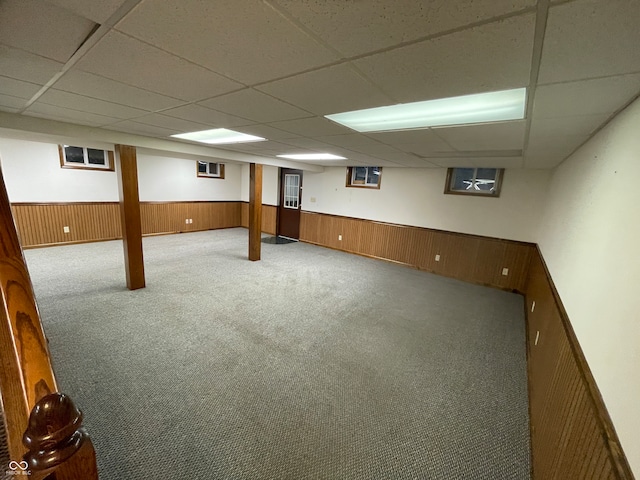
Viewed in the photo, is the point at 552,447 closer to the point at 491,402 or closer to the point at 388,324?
the point at 491,402

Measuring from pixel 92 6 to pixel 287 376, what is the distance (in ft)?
A: 7.94

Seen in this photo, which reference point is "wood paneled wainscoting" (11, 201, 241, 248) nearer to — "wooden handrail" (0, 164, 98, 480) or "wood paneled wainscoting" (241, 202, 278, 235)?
"wood paneled wainscoting" (241, 202, 278, 235)

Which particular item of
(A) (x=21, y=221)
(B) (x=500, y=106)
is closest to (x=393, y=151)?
(B) (x=500, y=106)

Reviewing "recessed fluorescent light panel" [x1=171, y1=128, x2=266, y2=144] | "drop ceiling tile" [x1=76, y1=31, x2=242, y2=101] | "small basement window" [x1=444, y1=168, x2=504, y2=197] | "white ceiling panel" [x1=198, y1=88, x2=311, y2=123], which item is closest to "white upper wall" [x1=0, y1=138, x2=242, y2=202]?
"recessed fluorescent light panel" [x1=171, y1=128, x2=266, y2=144]

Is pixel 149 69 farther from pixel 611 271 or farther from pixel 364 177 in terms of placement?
pixel 364 177

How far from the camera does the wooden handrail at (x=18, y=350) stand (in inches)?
21.7

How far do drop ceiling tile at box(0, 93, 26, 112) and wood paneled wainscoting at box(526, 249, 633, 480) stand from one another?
388 centimetres

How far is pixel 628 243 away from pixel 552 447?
107 cm

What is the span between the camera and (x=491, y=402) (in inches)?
83.5

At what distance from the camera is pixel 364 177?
6.39m

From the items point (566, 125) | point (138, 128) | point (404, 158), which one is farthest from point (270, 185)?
point (566, 125)

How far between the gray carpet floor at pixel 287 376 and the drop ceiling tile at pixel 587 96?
6.84ft

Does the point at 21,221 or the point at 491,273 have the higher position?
the point at 21,221

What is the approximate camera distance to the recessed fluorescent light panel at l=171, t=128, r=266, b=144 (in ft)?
10.4
